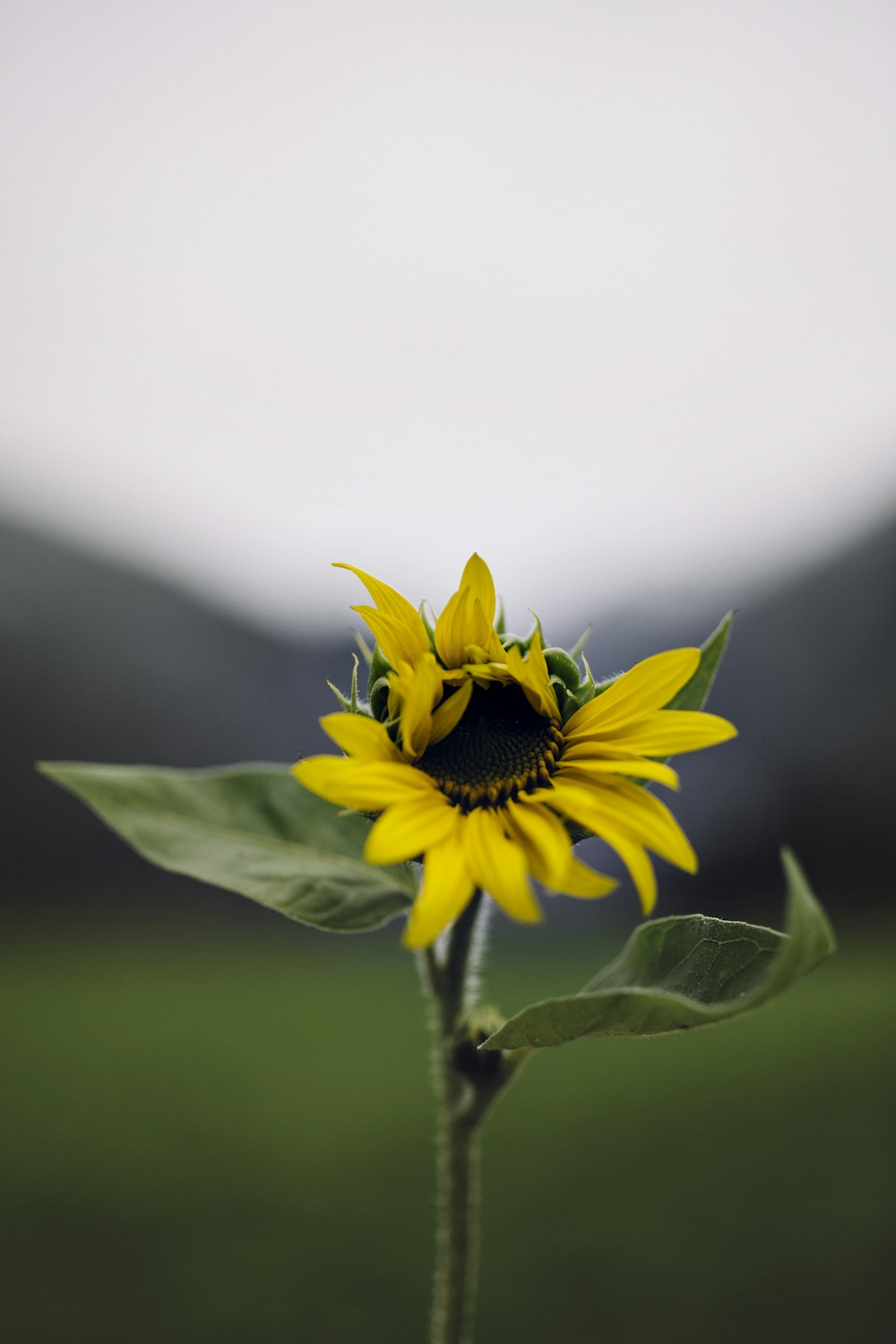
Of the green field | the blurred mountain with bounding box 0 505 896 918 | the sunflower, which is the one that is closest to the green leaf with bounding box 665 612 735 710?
the sunflower

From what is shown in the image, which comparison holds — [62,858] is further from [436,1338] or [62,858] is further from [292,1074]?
[436,1338]

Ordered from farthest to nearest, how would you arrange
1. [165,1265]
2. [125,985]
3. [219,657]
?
[219,657] → [125,985] → [165,1265]

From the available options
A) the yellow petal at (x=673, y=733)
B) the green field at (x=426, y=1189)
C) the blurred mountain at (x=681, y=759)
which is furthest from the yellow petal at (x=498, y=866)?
the blurred mountain at (x=681, y=759)

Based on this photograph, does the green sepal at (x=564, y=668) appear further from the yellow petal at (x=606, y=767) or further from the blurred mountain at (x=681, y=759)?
the blurred mountain at (x=681, y=759)

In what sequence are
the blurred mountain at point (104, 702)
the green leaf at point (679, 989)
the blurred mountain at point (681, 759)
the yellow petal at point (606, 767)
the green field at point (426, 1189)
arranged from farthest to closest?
the blurred mountain at point (104, 702), the blurred mountain at point (681, 759), the green field at point (426, 1189), the yellow petal at point (606, 767), the green leaf at point (679, 989)

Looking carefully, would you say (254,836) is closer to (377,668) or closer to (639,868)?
(377,668)

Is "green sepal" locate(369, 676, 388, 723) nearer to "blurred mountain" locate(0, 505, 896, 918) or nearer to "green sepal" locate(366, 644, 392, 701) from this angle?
"green sepal" locate(366, 644, 392, 701)

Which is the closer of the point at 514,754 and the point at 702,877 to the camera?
the point at 514,754

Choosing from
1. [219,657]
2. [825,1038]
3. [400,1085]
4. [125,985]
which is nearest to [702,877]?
[825,1038]

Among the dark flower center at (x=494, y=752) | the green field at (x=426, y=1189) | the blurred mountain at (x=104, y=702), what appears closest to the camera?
the dark flower center at (x=494, y=752)
